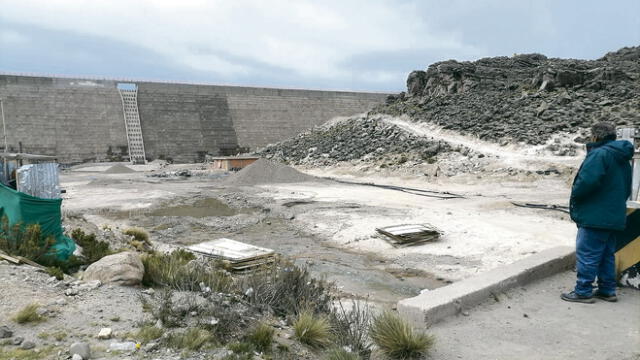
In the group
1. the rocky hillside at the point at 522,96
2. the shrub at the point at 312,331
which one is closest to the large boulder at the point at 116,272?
the shrub at the point at 312,331

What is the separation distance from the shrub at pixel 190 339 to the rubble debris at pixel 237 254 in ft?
10.4

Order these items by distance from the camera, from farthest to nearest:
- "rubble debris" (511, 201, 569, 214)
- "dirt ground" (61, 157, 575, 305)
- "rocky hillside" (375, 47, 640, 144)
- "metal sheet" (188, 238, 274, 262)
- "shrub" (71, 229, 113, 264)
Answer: "rocky hillside" (375, 47, 640, 144), "rubble debris" (511, 201, 569, 214), "dirt ground" (61, 157, 575, 305), "metal sheet" (188, 238, 274, 262), "shrub" (71, 229, 113, 264)

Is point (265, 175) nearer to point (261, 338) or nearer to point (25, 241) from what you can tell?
point (25, 241)

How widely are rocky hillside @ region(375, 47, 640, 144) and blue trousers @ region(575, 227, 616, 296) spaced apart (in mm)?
19270

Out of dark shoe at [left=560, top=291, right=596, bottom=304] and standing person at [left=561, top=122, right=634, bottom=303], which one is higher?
standing person at [left=561, top=122, right=634, bottom=303]

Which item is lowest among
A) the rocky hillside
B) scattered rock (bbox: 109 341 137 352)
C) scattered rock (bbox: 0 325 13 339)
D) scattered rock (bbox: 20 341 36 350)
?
scattered rock (bbox: 109 341 137 352)

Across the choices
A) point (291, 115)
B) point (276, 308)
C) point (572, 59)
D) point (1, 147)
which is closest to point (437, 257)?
point (276, 308)

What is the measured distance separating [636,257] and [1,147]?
141 ft

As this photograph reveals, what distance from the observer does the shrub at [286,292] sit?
499 centimetres

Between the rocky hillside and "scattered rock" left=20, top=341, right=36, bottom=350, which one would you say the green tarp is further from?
the rocky hillside

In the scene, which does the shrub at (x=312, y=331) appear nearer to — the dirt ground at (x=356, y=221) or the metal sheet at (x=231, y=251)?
the dirt ground at (x=356, y=221)

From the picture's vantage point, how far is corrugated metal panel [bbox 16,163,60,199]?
655 cm

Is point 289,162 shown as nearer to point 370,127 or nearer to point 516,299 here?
point 370,127

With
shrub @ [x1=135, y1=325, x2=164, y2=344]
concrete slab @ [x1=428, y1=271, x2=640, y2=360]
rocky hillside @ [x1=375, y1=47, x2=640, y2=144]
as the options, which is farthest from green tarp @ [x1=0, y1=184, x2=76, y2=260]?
rocky hillside @ [x1=375, y1=47, x2=640, y2=144]
